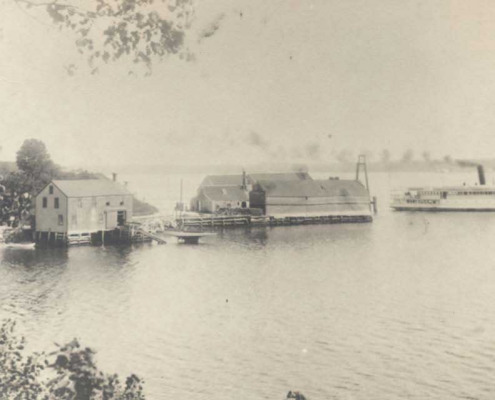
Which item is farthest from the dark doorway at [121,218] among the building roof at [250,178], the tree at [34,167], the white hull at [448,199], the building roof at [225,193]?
the white hull at [448,199]

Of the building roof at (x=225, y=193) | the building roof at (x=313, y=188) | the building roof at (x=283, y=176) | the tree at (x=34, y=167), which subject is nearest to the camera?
the tree at (x=34, y=167)

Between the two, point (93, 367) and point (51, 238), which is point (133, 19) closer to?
point (93, 367)

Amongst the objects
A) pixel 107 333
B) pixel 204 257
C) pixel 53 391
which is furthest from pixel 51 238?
pixel 53 391

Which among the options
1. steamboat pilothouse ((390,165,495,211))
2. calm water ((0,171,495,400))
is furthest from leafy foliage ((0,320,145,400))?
steamboat pilothouse ((390,165,495,211))

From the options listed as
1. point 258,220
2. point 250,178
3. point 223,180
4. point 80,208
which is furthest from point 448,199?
point 80,208

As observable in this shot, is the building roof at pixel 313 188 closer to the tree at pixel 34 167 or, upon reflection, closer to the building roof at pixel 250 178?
the building roof at pixel 250 178

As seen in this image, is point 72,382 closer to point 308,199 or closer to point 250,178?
point 308,199
